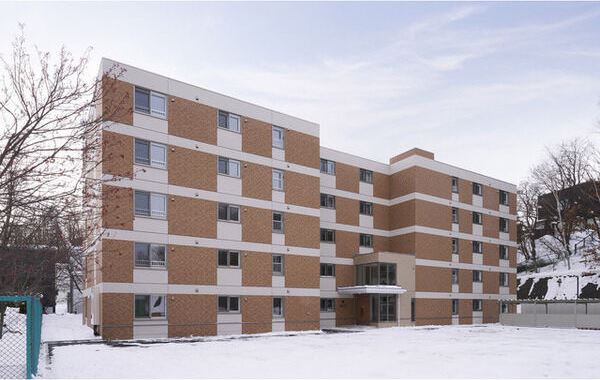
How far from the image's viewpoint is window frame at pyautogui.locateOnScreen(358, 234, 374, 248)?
43316 millimetres

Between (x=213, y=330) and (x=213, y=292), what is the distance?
2.16 meters

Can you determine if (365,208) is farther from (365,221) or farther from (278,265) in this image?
(278,265)

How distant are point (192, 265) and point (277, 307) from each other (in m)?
6.79

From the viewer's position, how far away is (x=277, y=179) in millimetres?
34625

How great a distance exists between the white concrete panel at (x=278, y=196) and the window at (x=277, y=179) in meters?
0.27

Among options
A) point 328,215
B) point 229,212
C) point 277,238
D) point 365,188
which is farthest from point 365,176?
point 229,212

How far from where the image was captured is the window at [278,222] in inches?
1344

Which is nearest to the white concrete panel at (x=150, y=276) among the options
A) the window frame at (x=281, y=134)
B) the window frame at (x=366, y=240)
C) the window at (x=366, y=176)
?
the window frame at (x=281, y=134)

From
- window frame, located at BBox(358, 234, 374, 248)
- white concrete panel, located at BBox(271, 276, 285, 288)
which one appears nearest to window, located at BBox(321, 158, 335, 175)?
window frame, located at BBox(358, 234, 374, 248)

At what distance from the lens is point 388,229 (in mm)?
45500

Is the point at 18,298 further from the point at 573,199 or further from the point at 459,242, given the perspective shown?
the point at 573,199

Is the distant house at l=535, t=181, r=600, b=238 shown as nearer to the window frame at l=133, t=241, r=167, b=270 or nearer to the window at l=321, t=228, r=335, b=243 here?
Result: the window at l=321, t=228, r=335, b=243

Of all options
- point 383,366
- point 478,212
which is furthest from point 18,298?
point 478,212

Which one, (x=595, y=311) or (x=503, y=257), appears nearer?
(x=595, y=311)
